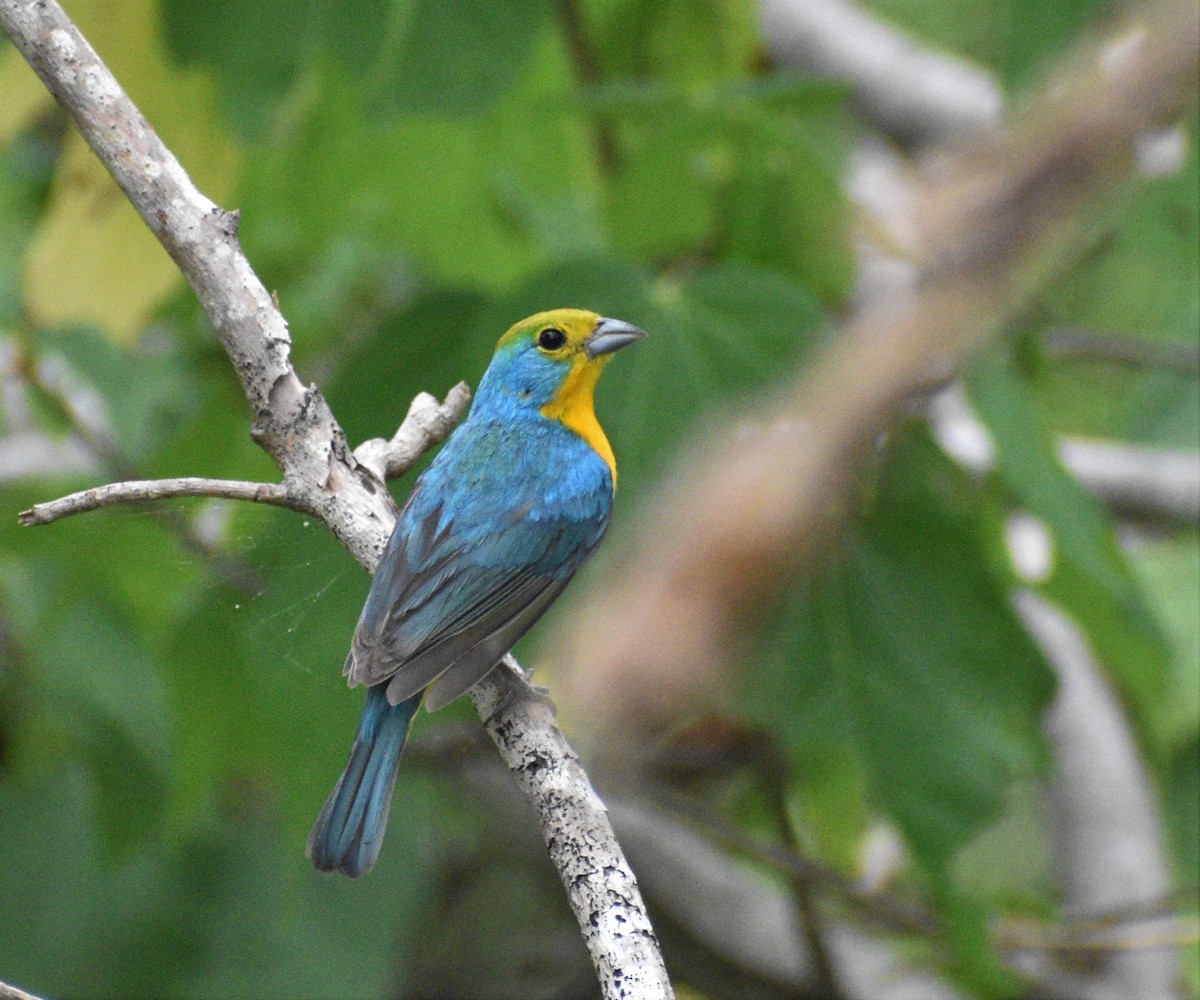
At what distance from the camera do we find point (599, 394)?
11.0 ft

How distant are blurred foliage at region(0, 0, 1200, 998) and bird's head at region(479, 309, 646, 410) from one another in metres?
0.10

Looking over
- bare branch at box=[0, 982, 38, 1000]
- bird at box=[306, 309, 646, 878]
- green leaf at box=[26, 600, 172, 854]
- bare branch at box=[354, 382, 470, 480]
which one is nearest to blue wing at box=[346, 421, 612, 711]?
bird at box=[306, 309, 646, 878]

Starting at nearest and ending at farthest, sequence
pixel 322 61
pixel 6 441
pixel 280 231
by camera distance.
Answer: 1. pixel 322 61
2. pixel 280 231
3. pixel 6 441

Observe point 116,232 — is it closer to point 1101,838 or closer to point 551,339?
point 551,339

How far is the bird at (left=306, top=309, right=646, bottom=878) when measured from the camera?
2.31 m

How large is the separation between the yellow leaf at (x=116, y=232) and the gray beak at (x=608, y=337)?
105 cm

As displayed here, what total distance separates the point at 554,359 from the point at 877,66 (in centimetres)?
261

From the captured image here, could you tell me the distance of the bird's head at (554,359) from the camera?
3.10m

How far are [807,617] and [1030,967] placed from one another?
5.91 ft

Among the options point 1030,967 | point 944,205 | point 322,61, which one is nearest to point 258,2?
point 322,61

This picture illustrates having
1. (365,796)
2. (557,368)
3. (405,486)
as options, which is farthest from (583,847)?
(557,368)

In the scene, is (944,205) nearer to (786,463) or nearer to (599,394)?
(786,463)

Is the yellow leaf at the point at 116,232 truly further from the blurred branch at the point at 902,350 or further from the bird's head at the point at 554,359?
the blurred branch at the point at 902,350

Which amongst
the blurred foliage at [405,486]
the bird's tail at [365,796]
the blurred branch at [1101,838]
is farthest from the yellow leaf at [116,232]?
the blurred branch at [1101,838]
